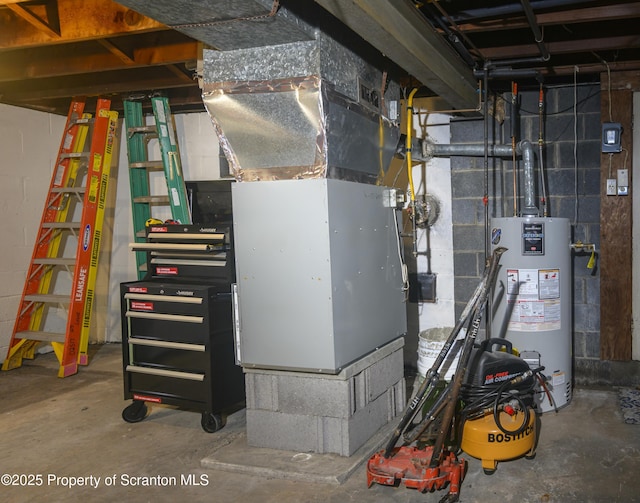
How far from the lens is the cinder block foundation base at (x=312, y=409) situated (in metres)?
→ 2.75

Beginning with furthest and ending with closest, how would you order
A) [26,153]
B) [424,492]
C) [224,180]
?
[26,153] < [224,180] < [424,492]

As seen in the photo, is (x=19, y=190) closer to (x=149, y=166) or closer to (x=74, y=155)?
(x=74, y=155)

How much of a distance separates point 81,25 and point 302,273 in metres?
1.97

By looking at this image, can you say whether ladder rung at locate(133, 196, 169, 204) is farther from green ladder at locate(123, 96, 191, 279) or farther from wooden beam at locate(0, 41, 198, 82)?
wooden beam at locate(0, 41, 198, 82)

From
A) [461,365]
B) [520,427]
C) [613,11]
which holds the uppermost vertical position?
[613,11]

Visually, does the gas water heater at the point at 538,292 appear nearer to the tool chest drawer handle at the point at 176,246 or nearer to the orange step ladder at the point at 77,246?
the tool chest drawer handle at the point at 176,246

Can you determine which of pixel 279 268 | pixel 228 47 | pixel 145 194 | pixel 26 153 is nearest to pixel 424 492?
pixel 279 268

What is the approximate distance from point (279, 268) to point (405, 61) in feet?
3.73

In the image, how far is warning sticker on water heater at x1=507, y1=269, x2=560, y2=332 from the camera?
3363 millimetres

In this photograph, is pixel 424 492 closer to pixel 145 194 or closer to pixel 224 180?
pixel 224 180

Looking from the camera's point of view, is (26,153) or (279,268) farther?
(26,153)

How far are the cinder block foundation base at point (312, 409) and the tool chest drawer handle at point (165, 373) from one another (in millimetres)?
412

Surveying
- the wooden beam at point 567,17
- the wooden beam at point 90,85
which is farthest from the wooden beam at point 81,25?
the wooden beam at point 567,17

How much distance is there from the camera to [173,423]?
342 centimetres
